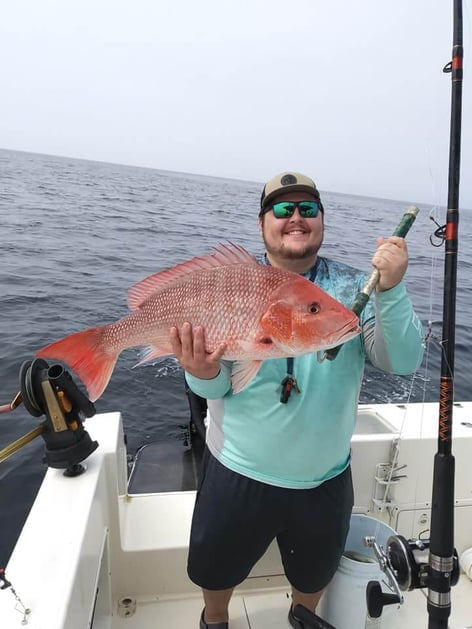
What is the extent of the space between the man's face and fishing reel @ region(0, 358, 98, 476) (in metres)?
1.21

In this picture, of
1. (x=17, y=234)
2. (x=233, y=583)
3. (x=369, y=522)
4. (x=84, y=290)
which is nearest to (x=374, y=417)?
(x=369, y=522)

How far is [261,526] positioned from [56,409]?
3.72ft

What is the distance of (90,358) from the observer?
2.01 m

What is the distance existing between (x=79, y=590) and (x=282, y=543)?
0.99 meters

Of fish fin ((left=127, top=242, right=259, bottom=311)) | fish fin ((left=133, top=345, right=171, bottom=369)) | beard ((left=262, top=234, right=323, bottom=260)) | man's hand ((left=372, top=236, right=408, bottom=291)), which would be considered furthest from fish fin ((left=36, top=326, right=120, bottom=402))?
man's hand ((left=372, top=236, right=408, bottom=291))

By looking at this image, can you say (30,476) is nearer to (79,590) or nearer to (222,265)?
Result: (79,590)

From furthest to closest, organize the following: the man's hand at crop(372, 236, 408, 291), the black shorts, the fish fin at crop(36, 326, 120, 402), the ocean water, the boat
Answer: the ocean water
the black shorts
the fish fin at crop(36, 326, 120, 402)
the boat
the man's hand at crop(372, 236, 408, 291)

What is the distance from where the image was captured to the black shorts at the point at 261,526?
82.7 inches

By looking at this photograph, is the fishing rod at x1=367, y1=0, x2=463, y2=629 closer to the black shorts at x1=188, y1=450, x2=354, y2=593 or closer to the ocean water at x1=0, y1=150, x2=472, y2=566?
the ocean water at x1=0, y1=150, x2=472, y2=566

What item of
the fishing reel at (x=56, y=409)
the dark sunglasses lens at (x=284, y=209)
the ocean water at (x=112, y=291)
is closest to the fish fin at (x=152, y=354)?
the fishing reel at (x=56, y=409)

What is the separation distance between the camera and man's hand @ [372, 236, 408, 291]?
172 centimetres

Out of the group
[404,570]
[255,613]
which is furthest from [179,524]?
[404,570]

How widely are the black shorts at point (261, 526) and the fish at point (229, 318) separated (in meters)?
0.59

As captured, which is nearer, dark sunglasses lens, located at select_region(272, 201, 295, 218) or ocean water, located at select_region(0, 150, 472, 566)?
dark sunglasses lens, located at select_region(272, 201, 295, 218)
